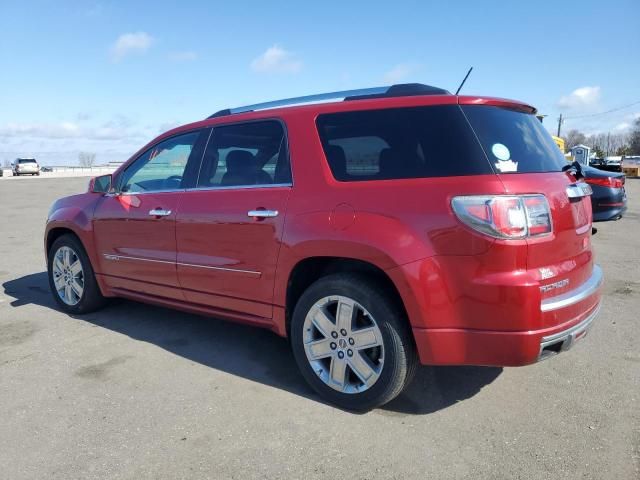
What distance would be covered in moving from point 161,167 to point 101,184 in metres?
0.87

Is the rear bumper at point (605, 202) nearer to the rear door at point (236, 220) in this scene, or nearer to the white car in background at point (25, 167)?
the rear door at point (236, 220)

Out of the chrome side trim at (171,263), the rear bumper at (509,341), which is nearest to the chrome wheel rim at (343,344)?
the rear bumper at (509,341)

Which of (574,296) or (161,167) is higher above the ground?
(161,167)

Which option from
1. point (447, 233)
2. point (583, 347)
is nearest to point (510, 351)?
point (447, 233)

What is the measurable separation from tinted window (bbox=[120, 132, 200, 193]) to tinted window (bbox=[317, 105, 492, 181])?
1384 mm

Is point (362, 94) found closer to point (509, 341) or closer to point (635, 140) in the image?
point (509, 341)

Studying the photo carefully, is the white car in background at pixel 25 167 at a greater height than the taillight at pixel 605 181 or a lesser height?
greater

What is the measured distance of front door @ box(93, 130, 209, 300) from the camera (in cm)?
416

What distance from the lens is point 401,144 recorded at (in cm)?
304

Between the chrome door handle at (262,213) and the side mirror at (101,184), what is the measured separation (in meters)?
2.01

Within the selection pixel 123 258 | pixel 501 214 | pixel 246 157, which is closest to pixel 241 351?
pixel 123 258

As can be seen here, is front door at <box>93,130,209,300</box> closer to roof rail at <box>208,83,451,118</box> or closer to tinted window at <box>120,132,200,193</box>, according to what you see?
tinted window at <box>120,132,200,193</box>

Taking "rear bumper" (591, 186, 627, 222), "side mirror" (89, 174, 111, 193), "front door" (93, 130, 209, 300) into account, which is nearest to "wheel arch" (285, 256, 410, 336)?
"front door" (93, 130, 209, 300)

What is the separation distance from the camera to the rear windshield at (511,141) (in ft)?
9.32
